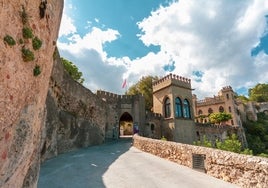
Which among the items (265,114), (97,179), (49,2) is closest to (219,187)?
(97,179)

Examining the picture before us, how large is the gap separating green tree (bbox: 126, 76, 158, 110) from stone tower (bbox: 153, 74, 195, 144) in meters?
6.64

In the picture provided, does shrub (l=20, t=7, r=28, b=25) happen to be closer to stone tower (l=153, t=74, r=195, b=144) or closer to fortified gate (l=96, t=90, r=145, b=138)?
fortified gate (l=96, t=90, r=145, b=138)

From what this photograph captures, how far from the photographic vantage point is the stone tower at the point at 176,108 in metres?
25.1

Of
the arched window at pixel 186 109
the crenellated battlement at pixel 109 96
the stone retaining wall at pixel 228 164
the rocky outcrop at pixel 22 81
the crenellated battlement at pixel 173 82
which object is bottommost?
the stone retaining wall at pixel 228 164

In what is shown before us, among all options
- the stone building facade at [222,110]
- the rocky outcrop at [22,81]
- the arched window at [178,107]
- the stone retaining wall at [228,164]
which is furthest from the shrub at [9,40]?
the stone building facade at [222,110]

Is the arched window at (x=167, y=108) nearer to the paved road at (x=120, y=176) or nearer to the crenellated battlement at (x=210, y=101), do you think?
the paved road at (x=120, y=176)

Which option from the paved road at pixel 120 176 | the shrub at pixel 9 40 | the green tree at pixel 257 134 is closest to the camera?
the shrub at pixel 9 40

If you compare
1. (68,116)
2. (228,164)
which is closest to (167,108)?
(68,116)

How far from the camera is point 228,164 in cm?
644

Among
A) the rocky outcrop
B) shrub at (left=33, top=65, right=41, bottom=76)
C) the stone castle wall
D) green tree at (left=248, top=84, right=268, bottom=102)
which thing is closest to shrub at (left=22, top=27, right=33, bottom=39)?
the rocky outcrop

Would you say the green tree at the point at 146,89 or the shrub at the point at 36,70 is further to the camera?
the green tree at the point at 146,89

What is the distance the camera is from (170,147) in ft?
32.9

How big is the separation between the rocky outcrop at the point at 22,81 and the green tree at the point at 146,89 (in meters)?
30.2

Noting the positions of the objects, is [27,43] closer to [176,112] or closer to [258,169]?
[258,169]
